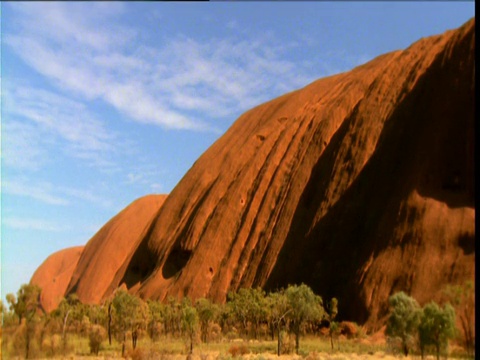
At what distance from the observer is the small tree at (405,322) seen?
24422 mm

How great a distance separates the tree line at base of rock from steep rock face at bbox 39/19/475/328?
3.18 meters

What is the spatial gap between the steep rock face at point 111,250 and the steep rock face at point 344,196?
9174 millimetres

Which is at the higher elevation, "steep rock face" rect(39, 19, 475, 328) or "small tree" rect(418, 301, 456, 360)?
"steep rock face" rect(39, 19, 475, 328)

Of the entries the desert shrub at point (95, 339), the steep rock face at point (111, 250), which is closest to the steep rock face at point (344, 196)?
the steep rock face at point (111, 250)

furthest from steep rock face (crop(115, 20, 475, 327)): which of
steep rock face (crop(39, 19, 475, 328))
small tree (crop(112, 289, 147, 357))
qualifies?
small tree (crop(112, 289, 147, 357))

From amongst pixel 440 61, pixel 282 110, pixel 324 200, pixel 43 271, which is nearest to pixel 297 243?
pixel 324 200

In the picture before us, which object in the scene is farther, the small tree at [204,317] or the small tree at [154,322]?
the small tree at [204,317]

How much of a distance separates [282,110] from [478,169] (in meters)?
53.5

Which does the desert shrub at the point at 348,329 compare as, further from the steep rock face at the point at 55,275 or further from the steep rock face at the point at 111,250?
the steep rock face at the point at 55,275

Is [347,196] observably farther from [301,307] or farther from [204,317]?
[301,307]

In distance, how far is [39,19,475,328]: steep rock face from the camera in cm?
3453

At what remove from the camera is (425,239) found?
3388 centimetres

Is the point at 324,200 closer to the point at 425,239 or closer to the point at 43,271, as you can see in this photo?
the point at 425,239

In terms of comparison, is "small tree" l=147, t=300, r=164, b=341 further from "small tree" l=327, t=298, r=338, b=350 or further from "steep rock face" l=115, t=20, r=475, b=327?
"small tree" l=327, t=298, r=338, b=350
